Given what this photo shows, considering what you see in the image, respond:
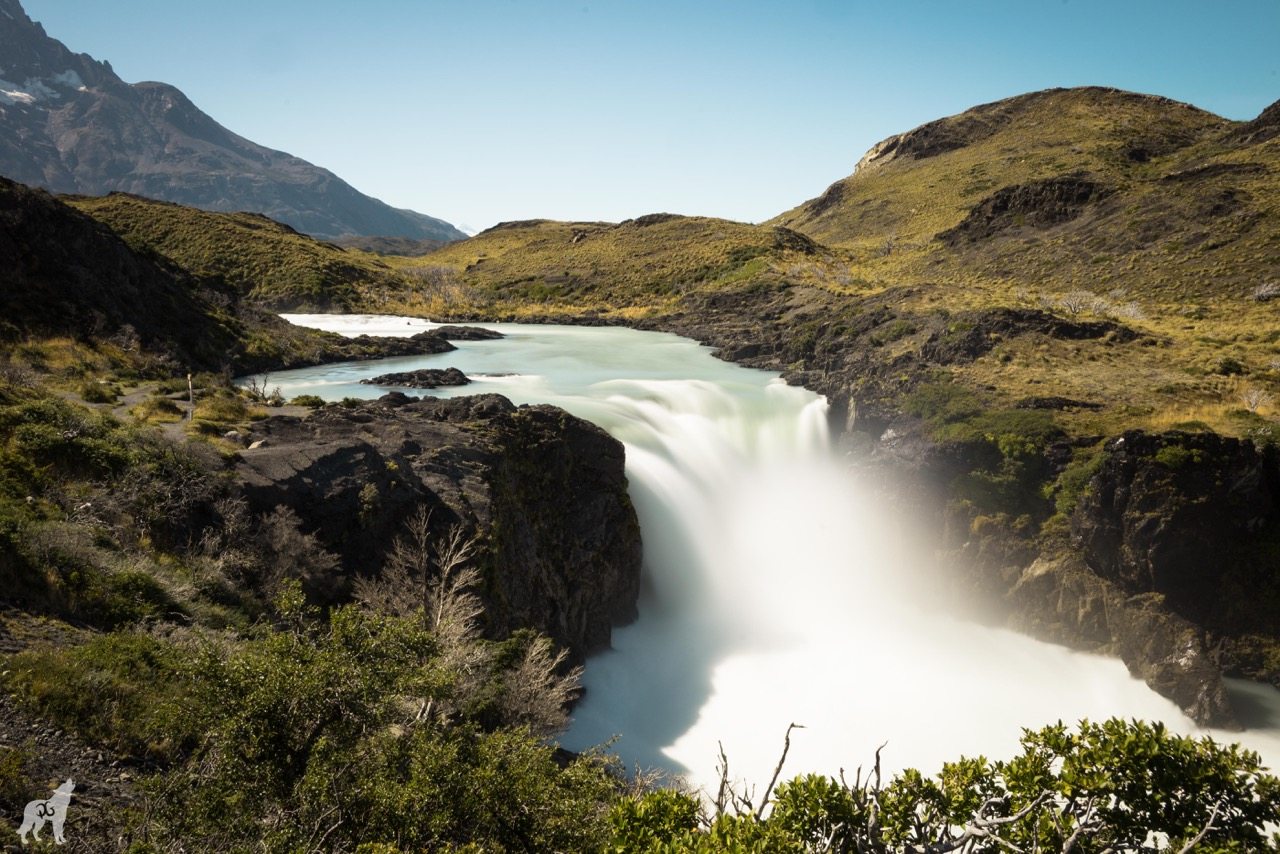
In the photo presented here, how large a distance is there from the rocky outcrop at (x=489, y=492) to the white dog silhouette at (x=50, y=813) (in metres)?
10.6

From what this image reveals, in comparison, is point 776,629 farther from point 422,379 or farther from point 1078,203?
point 1078,203

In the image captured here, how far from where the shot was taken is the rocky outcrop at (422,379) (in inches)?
1570

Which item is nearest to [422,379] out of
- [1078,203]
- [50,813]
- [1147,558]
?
[50,813]

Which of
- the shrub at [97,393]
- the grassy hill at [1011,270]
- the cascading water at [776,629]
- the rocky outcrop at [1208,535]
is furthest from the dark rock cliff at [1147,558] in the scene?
the shrub at [97,393]

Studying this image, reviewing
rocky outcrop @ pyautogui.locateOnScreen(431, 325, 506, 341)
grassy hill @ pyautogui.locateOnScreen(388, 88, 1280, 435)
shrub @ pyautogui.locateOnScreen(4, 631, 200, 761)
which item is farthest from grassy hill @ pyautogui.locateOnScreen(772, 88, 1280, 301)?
shrub @ pyautogui.locateOnScreen(4, 631, 200, 761)

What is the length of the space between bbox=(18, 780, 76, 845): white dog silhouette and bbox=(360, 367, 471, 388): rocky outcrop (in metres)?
33.4

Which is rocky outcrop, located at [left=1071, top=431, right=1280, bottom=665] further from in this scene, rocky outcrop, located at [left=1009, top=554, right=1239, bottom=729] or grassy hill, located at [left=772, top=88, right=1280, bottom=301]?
grassy hill, located at [left=772, top=88, right=1280, bottom=301]

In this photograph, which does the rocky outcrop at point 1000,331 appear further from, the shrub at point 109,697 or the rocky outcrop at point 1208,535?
the shrub at point 109,697

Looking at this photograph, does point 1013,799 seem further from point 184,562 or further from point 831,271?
point 831,271

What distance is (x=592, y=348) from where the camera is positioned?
5900 cm

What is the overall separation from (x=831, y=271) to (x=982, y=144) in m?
71.9

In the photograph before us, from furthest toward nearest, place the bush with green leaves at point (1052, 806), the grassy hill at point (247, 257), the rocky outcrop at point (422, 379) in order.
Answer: the grassy hill at point (247, 257)
the rocky outcrop at point (422, 379)
the bush with green leaves at point (1052, 806)

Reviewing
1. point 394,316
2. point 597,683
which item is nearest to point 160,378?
point 597,683

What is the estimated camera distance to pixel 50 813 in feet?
23.6
